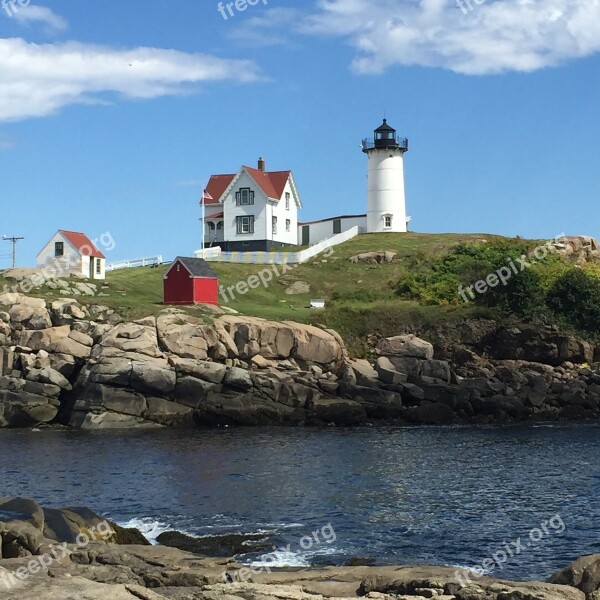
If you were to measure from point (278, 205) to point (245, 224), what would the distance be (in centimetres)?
370

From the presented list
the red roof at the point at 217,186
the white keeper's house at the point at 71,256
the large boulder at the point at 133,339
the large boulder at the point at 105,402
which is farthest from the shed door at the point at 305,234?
the large boulder at the point at 105,402

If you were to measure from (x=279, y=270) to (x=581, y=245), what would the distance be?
88.7ft

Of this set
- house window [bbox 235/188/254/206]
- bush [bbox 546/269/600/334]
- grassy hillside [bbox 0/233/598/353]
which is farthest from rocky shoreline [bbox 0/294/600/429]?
house window [bbox 235/188/254/206]

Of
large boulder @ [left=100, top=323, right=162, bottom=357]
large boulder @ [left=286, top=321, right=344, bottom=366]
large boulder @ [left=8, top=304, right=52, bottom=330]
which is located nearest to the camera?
large boulder @ [left=100, top=323, right=162, bottom=357]

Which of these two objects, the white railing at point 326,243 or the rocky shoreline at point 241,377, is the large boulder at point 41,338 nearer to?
the rocky shoreline at point 241,377

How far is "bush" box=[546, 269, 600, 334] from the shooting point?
64750mm

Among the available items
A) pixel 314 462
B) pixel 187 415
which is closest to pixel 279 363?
pixel 187 415

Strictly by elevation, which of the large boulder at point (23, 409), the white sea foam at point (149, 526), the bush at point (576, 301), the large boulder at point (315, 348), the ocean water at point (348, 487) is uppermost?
the bush at point (576, 301)

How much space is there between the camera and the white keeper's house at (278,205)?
86375mm

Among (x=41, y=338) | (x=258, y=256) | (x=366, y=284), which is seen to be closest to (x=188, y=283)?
(x=41, y=338)

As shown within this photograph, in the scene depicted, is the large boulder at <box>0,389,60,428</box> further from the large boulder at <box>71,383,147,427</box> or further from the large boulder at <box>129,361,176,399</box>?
the large boulder at <box>129,361,176,399</box>

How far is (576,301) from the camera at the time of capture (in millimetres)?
65312

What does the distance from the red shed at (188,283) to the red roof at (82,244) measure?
10.0 m

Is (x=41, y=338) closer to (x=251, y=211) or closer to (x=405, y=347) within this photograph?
(x=405, y=347)
